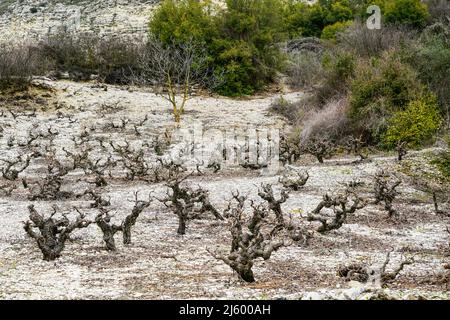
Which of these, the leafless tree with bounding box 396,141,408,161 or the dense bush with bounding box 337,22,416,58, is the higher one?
the dense bush with bounding box 337,22,416,58

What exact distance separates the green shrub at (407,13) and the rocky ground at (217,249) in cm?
2421

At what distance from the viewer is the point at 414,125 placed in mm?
25594

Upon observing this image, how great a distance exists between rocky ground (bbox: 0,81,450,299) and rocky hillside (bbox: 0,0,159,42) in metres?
35.7

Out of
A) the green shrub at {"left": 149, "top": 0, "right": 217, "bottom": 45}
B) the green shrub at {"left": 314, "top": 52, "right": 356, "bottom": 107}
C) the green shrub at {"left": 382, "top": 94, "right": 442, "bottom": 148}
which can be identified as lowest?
the green shrub at {"left": 382, "top": 94, "right": 442, "bottom": 148}

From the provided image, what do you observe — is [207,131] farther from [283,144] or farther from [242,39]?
[242,39]

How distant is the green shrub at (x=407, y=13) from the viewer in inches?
1832

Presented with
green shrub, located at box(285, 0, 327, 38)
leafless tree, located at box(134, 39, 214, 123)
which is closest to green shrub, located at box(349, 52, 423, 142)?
leafless tree, located at box(134, 39, 214, 123)

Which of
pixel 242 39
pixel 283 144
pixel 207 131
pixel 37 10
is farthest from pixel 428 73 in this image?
pixel 37 10

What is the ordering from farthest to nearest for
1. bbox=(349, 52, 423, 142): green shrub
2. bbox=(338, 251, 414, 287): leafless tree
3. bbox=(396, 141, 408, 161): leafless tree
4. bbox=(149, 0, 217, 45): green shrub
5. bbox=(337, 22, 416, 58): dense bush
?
1. bbox=(149, 0, 217, 45): green shrub
2. bbox=(337, 22, 416, 58): dense bush
3. bbox=(349, 52, 423, 142): green shrub
4. bbox=(396, 141, 408, 161): leafless tree
5. bbox=(338, 251, 414, 287): leafless tree

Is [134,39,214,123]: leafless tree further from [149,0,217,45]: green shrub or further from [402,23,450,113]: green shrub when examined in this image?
[402,23,450,113]: green shrub

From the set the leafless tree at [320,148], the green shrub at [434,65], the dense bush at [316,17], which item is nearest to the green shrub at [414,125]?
the green shrub at [434,65]

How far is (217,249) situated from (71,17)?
2150 inches

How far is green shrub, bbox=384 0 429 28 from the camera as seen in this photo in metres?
→ 46.5

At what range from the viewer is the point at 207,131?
32812 mm
